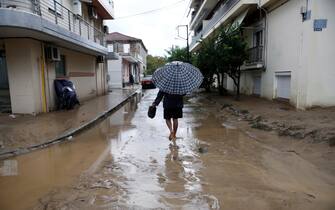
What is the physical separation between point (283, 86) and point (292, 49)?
1939mm

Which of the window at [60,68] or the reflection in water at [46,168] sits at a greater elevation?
the window at [60,68]

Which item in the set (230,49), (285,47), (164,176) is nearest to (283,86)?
(285,47)

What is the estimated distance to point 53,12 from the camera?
41.3 ft

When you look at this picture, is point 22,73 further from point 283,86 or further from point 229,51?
point 283,86

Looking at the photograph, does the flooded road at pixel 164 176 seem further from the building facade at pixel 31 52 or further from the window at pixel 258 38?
the window at pixel 258 38

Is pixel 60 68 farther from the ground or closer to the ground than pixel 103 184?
farther from the ground

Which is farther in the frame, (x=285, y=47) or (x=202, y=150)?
(x=285, y=47)

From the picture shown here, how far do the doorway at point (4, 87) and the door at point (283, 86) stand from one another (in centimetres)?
1161

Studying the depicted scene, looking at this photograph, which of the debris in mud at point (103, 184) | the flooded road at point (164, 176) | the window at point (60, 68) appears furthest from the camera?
the window at point (60, 68)

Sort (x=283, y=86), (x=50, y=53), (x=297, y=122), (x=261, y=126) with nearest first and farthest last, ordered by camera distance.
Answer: (x=297, y=122) → (x=261, y=126) → (x=50, y=53) → (x=283, y=86)

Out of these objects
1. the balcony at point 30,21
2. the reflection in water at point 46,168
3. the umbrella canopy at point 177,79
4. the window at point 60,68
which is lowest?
the reflection in water at point 46,168

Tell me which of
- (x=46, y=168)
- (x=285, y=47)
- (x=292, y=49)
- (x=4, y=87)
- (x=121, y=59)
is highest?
(x=121, y=59)

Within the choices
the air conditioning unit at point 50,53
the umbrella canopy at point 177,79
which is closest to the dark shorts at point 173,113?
the umbrella canopy at point 177,79

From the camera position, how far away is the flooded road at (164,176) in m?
3.83
